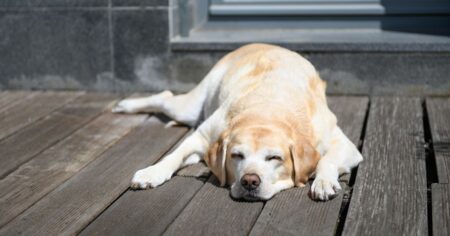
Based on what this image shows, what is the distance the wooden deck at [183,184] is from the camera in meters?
3.71

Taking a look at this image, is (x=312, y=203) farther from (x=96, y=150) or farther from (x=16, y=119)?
(x=16, y=119)

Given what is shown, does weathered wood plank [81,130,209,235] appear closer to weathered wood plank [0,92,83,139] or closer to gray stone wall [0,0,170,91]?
weathered wood plank [0,92,83,139]

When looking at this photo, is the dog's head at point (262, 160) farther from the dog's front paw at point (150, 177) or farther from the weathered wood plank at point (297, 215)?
the dog's front paw at point (150, 177)

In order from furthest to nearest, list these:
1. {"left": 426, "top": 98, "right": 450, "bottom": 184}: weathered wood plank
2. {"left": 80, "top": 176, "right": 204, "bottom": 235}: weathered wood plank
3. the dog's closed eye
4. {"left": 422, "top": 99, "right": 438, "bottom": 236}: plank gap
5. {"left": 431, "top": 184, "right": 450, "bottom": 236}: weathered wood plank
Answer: {"left": 426, "top": 98, "right": 450, "bottom": 184}: weathered wood plank → the dog's closed eye → {"left": 422, "top": 99, "right": 438, "bottom": 236}: plank gap → {"left": 80, "top": 176, "right": 204, "bottom": 235}: weathered wood plank → {"left": 431, "top": 184, "right": 450, "bottom": 236}: weathered wood plank

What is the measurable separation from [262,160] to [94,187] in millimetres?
915

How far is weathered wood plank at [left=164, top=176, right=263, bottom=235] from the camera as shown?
144 inches

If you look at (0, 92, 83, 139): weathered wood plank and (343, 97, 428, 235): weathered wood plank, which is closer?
(343, 97, 428, 235): weathered wood plank

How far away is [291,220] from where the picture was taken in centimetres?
374

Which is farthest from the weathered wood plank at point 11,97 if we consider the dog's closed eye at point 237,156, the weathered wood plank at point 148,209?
the dog's closed eye at point 237,156

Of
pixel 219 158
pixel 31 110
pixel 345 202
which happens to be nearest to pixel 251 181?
pixel 219 158

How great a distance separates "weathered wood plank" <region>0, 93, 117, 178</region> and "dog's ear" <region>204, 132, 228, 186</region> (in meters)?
1.16

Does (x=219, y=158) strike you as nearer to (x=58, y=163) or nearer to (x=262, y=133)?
(x=262, y=133)

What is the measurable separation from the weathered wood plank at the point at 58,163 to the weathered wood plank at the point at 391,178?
1.57 meters

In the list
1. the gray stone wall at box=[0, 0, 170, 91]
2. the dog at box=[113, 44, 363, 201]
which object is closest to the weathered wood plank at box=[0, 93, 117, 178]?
the gray stone wall at box=[0, 0, 170, 91]
